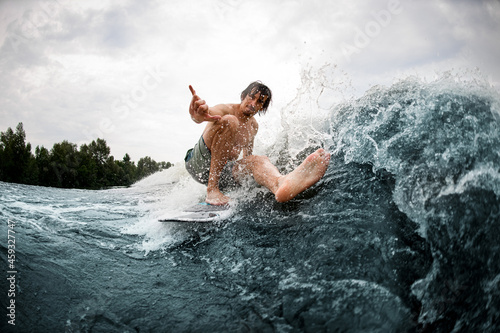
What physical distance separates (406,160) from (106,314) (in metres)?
2.26

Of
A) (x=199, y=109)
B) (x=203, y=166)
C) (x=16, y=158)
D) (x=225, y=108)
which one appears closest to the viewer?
(x=199, y=109)

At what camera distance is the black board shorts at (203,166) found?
3006 millimetres

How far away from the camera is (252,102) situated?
2924 millimetres

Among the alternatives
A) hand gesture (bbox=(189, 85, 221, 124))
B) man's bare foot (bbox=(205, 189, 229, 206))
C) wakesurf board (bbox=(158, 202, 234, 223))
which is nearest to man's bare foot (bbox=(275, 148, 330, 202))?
wakesurf board (bbox=(158, 202, 234, 223))

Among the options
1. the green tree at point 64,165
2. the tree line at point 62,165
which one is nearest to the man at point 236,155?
the tree line at point 62,165

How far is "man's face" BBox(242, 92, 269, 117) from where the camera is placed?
9.62ft

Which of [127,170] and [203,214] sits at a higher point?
[127,170]

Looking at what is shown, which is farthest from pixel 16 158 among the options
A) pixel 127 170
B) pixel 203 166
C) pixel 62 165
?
pixel 203 166

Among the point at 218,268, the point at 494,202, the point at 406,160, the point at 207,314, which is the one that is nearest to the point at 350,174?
the point at 406,160

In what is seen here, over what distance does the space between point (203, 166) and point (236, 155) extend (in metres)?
0.40

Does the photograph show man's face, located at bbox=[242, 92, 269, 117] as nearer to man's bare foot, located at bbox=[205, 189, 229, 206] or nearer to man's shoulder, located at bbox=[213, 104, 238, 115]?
man's shoulder, located at bbox=[213, 104, 238, 115]

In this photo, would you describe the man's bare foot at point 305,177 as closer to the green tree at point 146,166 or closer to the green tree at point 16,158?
the green tree at point 16,158

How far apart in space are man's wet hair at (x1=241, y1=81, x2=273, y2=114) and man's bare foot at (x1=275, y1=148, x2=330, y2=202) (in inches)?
41.4

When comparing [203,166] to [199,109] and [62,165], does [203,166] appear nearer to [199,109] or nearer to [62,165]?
[199,109]
